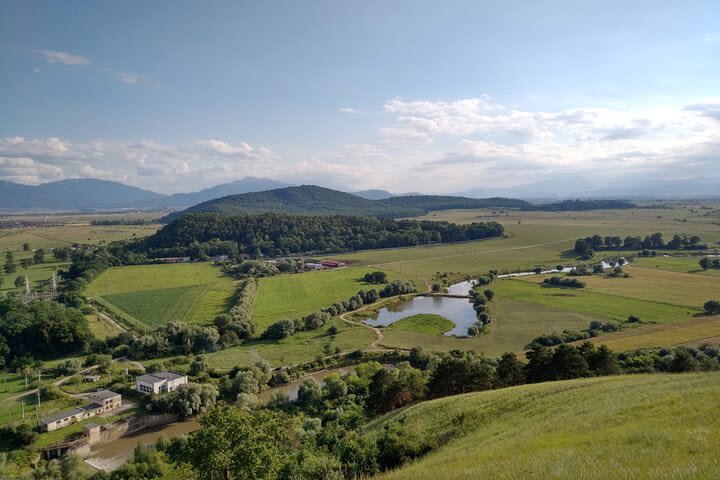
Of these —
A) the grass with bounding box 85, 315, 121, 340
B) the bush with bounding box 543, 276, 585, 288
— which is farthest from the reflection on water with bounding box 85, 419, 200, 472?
the bush with bounding box 543, 276, 585, 288

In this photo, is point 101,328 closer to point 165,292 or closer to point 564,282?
point 165,292

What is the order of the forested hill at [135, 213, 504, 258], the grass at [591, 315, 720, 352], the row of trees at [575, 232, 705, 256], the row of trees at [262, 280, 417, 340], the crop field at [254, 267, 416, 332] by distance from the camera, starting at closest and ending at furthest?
1. the grass at [591, 315, 720, 352]
2. the row of trees at [262, 280, 417, 340]
3. the crop field at [254, 267, 416, 332]
4. the row of trees at [575, 232, 705, 256]
5. the forested hill at [135, 213, 504, 258]

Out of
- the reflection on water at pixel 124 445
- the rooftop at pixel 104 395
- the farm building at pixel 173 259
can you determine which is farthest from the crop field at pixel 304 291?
the farm building at pixel 173 259

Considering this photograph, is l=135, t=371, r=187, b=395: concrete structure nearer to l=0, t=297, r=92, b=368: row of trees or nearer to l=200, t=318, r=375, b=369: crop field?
l=200, t=318, r=375, b=369: crop field

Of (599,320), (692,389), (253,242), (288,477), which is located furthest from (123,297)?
(692,389)

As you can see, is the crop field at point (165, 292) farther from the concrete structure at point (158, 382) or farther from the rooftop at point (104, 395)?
the rooftop at point (104, 395)

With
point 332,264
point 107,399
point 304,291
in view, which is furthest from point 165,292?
point 107,399
